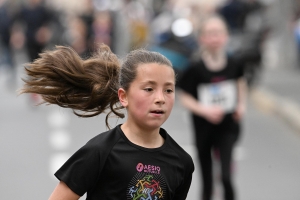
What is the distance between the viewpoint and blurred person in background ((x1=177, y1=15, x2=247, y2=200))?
8.21 metres

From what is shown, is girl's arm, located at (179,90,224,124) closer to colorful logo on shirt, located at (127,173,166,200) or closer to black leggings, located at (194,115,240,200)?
black leggings, located at (194,115,240,200)

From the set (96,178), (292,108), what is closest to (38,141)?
(292,108)

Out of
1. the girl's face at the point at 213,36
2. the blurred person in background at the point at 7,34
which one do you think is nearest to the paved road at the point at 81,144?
the girl's face at the point at 213,36

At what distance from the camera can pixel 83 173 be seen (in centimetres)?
433

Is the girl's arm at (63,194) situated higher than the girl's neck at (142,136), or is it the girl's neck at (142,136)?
the girl's neck at (142,136)

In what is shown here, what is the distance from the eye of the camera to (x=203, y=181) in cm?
843

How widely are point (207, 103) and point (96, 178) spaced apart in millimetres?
3991

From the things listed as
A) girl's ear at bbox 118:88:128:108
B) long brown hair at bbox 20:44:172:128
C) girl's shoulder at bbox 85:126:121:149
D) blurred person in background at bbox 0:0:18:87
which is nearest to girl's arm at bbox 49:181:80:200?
girl's shoulder at bbox 85:126:121:149

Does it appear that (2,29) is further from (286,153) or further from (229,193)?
(229,193)

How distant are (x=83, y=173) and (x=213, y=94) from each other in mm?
4056

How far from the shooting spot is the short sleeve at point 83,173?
170 inches

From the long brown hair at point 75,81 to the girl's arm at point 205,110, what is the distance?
123 inches

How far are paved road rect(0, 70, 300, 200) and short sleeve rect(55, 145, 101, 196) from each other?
4786 mm

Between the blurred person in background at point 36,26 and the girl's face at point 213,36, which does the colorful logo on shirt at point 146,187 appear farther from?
the blurred person in background at point 36,26
